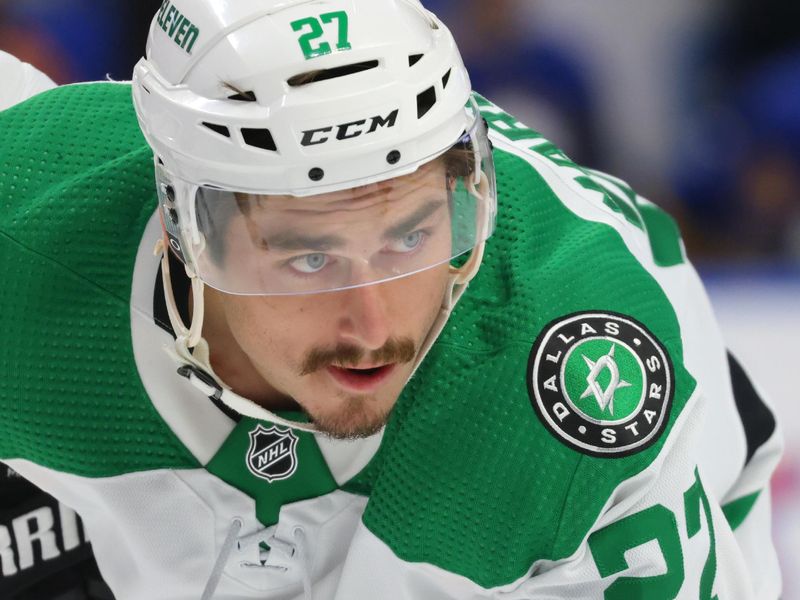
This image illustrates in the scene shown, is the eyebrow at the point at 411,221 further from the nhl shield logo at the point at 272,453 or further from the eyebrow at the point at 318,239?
the nhl shield logo at the point at 272,453

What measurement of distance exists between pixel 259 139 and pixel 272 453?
0.43m

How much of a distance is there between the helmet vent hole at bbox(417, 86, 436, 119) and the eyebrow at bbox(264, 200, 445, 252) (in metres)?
0.09

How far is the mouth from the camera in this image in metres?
1.24

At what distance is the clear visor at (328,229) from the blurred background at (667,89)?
1.30m

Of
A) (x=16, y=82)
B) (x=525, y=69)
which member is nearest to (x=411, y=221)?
(x=16, y=82)

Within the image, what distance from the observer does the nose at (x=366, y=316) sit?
3.90 feet

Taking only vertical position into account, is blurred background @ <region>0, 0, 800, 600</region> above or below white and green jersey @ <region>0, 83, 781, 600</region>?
below

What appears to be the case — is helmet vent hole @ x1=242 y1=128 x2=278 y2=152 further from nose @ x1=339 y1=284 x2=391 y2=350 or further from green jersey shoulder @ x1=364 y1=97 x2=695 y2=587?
green jersey shoulder @ x1=364 y1=97 x2=695 y2=587

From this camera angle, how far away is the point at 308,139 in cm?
111

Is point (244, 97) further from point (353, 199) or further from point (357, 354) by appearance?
point (357, 354)

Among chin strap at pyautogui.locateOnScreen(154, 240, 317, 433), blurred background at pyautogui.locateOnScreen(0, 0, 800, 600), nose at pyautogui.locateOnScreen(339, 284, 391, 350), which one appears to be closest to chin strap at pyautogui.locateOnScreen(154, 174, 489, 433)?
chin strap at pyautogui.locateOnScreen(154, 240, 317, 433)

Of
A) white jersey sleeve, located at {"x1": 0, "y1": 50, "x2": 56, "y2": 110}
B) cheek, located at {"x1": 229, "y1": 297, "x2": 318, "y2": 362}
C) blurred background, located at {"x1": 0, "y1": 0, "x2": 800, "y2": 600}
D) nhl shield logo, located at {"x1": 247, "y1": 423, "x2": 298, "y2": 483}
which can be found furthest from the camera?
blurred background, located at {"x1": 0, "y1": 0, "x2": 800, "y2": 600}

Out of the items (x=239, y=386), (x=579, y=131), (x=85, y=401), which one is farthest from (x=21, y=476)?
(x=579, y=131)

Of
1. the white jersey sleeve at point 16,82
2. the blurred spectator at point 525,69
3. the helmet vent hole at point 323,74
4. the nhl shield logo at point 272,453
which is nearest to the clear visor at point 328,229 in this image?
the helmet vent hole at point 323,74
